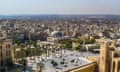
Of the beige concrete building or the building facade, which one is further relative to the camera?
the building facade

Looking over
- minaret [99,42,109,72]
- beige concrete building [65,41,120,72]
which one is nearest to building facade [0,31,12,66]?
beige concrete building [65,41,120,72]

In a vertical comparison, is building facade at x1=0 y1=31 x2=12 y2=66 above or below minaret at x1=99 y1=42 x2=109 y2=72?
below

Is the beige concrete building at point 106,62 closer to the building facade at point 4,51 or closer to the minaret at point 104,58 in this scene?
the minaret at point 104,58

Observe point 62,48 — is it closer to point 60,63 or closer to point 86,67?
point 60,63

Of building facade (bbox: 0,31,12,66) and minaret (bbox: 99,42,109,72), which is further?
building facade (bbox: 0,31,12,66)

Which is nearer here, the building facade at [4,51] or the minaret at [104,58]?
the minaret at [104,58]

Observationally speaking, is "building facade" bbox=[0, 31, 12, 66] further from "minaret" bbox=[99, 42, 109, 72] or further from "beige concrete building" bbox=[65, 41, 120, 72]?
"minaret" bbox=[99, 42, 109, 72]

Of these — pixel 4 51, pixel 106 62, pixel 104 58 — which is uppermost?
pixel 104 58

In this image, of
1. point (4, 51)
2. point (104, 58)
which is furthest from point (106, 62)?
point (4, 51)

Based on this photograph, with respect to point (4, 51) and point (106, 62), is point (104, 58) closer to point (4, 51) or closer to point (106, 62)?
point (106, 62)

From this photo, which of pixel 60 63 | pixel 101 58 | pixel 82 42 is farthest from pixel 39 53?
Answer: pixel 101 58

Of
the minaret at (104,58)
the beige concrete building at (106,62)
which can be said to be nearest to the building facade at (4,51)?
the beige concrete building at (106,62)
